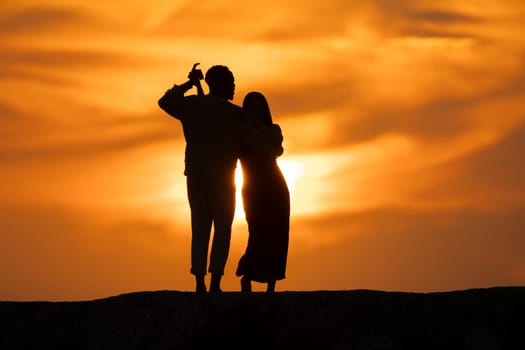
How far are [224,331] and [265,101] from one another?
13.3 feet

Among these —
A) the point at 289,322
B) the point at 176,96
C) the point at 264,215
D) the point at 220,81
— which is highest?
the point at 220,81

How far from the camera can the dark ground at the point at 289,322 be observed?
15.8 metres

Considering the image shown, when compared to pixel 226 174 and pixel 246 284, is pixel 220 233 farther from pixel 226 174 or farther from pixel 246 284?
pixel 246 284

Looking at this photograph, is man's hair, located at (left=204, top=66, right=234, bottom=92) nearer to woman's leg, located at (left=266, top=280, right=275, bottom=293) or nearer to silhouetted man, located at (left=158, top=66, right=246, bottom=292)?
silhouetted man, located at (left=158, top=66, right=246, bottom=292)

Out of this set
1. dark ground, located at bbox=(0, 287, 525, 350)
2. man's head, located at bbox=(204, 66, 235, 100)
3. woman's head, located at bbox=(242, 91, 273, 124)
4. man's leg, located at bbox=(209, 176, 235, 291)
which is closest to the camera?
dark ground, located at bbox=(0, 287, 525, 350)

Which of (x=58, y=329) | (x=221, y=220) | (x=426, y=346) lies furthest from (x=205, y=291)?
(x=426, y=346)

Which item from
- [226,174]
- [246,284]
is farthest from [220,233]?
[246,284]

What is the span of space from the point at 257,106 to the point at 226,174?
1.27 meters

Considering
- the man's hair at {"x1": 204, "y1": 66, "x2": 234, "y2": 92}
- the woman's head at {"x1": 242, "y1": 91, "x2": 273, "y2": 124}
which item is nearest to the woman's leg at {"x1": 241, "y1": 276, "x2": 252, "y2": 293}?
the woman's head at {"x1": 242, "y1": 91, "x2": 273, "y2": 124}

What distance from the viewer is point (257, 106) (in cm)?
1905

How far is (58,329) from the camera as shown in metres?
17.0

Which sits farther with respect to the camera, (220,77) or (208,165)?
(220,77)

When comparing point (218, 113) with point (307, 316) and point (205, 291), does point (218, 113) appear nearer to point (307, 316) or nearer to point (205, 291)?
point (205, 291)

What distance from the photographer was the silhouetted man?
18141 millimetres
